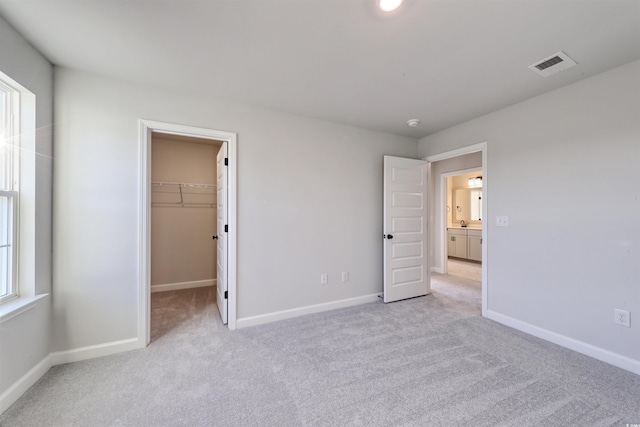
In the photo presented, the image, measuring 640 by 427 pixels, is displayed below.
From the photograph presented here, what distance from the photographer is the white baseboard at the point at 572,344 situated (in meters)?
1.94

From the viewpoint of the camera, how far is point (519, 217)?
104 inches

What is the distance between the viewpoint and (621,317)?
1980 mm

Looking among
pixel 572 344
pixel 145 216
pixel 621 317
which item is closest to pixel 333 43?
pixel 145 216

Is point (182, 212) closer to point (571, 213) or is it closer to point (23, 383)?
point (23, 383)

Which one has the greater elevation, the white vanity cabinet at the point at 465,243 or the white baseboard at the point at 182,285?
the white vanity cabinet at the point at 465,243

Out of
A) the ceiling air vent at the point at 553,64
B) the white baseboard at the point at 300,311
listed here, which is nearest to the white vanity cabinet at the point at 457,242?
the white baseboard at the point at 300,311

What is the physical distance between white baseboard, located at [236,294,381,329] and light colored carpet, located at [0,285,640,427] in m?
0.12

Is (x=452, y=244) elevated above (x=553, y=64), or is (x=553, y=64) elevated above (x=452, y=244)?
(x=553, y=64)

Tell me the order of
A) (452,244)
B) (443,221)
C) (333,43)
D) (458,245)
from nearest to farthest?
1. (333,43)
2. (443,221)
3. (458,245)
4. (452,244)

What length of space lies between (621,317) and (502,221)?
1167 mm

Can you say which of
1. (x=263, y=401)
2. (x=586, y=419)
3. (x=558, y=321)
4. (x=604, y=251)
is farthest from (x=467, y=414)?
(x=604, y=251)

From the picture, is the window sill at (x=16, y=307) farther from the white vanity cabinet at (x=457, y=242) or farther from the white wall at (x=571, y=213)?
the white vanity cabinet at (x=457, y=242)

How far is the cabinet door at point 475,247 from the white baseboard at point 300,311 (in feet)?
12.4

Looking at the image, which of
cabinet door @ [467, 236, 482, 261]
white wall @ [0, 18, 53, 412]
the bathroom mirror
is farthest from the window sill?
the bathroom mirror
